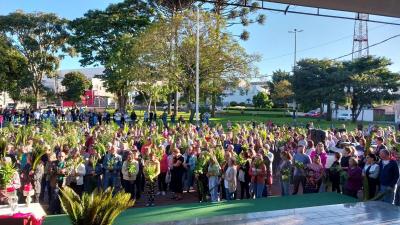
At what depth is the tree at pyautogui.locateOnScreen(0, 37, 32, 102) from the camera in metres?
40.6

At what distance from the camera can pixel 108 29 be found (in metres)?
43.0

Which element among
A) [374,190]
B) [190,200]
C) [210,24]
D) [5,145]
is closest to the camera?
[374,190]

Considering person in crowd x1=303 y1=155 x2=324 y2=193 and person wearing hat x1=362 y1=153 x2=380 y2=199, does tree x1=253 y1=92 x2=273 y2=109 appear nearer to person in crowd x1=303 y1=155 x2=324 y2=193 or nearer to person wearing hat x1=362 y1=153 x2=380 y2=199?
person in crowd x1=303 y1=155 x2=324 y2=193

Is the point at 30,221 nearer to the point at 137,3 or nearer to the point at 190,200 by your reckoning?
the point at 190,200

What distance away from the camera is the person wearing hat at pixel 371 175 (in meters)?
10.1

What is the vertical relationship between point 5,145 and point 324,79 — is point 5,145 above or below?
below

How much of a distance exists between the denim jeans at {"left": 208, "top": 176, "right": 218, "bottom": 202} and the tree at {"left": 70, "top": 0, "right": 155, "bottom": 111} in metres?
31.5

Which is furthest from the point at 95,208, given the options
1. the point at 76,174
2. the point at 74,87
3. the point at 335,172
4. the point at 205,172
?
the point at 74,87

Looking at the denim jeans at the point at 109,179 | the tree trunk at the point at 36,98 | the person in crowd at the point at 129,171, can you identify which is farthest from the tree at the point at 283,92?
the person in crowd at the point at 129,171

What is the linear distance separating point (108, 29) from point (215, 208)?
35982mm

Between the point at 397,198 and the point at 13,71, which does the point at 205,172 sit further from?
the point at 13,71

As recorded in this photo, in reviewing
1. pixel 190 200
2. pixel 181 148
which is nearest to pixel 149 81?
pixel 181 148

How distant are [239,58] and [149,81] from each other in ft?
26.0

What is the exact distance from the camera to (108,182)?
38.5 ft
